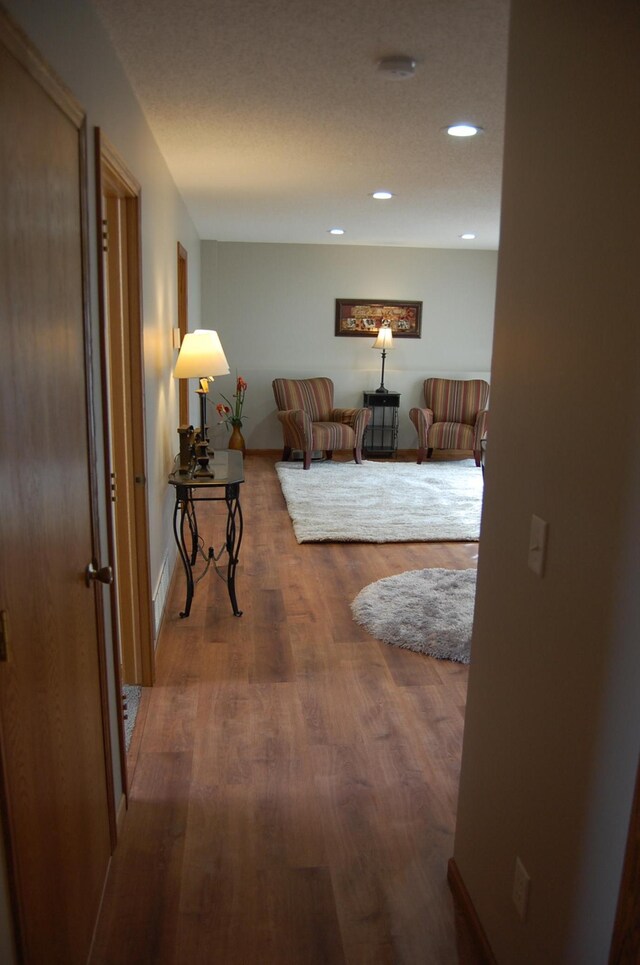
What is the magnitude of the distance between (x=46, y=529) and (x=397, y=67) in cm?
190

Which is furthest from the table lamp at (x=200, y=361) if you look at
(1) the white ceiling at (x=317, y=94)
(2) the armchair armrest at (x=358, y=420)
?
(2) the armchair armrest at (x=358, y=420)

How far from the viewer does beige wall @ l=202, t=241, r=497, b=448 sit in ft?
27.0

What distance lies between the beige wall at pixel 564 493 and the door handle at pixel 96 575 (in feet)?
3.16

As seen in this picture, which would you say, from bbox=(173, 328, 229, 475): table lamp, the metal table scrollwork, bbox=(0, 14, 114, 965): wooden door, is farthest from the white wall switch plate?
bbox=(173, 328, 229, 475): table lamp

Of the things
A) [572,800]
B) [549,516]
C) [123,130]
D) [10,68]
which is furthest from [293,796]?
[123,130]

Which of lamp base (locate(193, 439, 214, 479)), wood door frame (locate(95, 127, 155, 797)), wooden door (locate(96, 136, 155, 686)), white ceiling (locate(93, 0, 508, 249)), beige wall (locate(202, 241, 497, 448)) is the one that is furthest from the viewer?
beige wall (locate(202, 241, 497, 448))

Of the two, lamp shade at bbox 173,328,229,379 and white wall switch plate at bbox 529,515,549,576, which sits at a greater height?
lamp shade at bbox 173,328,229,379

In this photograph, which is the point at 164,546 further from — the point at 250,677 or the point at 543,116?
the point at 543,116

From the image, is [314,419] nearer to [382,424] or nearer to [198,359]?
[382,424]

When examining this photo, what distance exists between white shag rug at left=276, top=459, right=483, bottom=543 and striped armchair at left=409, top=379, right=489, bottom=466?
0.26m

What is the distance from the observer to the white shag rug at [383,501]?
17.5 feet

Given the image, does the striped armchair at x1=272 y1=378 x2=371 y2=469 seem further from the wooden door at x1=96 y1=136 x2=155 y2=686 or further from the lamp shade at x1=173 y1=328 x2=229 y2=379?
the wooden door at x1=96 y1=136 x2=155 y2=686

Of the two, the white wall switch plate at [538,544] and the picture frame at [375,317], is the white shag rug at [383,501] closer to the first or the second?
the picture frame at [375,317]

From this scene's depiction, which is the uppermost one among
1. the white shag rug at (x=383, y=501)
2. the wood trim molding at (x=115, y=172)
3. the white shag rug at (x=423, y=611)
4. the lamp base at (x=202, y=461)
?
the wood trim molding at (x=115, y=172)
